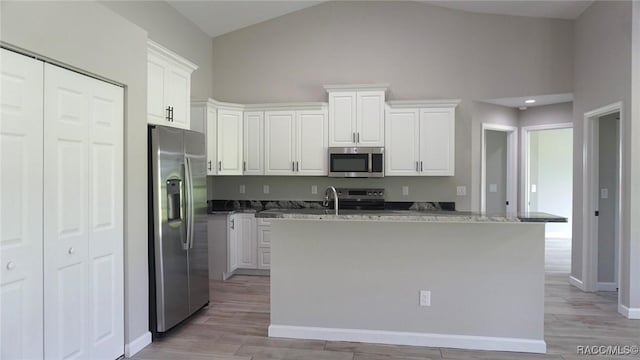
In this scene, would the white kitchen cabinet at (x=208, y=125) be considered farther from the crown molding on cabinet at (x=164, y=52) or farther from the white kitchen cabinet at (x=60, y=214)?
the white kitchen cabinet at (x=60, y=214)

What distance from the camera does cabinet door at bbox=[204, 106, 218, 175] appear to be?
195 inches

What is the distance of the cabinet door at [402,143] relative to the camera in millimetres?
5004

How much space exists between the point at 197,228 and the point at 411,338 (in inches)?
84.1

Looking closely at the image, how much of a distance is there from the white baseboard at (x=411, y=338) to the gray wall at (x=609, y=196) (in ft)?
7.68

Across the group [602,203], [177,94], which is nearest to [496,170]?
[602,203]

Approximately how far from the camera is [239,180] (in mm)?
5742

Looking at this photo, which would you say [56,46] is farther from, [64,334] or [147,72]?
[64,334]

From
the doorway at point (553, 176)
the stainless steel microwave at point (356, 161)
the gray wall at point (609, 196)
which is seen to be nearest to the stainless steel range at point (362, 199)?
→ the stainless steel microwave at point (356, 161)

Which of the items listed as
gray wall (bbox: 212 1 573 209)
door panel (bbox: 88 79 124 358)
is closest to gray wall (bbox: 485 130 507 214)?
gray wall (bbox: 212 1 573 209)

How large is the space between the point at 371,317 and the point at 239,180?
3312 millimetres

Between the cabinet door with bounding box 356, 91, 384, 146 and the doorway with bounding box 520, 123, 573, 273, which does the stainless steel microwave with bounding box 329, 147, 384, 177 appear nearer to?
the cabinet door with bounding box 356, 91, 384, 146

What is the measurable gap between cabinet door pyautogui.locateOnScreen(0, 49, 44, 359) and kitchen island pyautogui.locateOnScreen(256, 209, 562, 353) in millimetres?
1418

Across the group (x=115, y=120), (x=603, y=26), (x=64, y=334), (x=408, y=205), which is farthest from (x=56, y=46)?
(x=603, y=26)

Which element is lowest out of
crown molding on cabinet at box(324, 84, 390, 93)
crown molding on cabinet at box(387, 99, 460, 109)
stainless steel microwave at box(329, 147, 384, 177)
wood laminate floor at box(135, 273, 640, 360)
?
wood laminate floor at box(135, 273, 640, 360)
